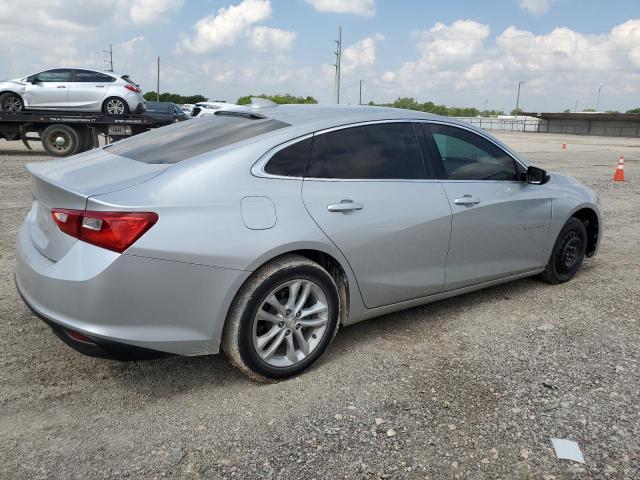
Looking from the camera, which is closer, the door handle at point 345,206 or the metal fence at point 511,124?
the door handle at point 345,206

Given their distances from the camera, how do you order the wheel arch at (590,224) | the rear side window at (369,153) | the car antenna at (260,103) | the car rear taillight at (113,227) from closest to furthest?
the car rear taillight at (113,227), the rear side window at (369,153), the car antenna at (260,103), the wheel arch at (590,224)

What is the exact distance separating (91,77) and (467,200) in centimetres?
1380

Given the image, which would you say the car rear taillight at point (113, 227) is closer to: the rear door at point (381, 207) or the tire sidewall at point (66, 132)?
the rear door at point (381, 207)

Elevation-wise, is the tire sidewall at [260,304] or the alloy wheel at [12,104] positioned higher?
the alloy wheel at [12,104]

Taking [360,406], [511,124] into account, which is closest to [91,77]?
[360,406]

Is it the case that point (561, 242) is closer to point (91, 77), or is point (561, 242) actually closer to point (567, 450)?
point (567, 450)

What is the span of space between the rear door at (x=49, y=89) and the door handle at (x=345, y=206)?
13794mm

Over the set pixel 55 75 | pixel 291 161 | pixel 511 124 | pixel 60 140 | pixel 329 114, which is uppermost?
pixel 511 124

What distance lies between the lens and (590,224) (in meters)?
5.33

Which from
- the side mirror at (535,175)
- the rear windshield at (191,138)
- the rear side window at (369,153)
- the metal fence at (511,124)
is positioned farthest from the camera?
the metal fence at (511,124)

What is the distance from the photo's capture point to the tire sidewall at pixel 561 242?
16.1 ft

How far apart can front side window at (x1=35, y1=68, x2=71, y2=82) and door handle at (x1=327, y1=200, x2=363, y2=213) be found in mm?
13957

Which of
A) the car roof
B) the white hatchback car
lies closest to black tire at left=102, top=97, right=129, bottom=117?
the white hatchback car

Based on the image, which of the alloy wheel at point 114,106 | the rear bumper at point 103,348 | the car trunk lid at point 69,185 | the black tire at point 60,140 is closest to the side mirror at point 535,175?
the car trunk lid at point 69,185
